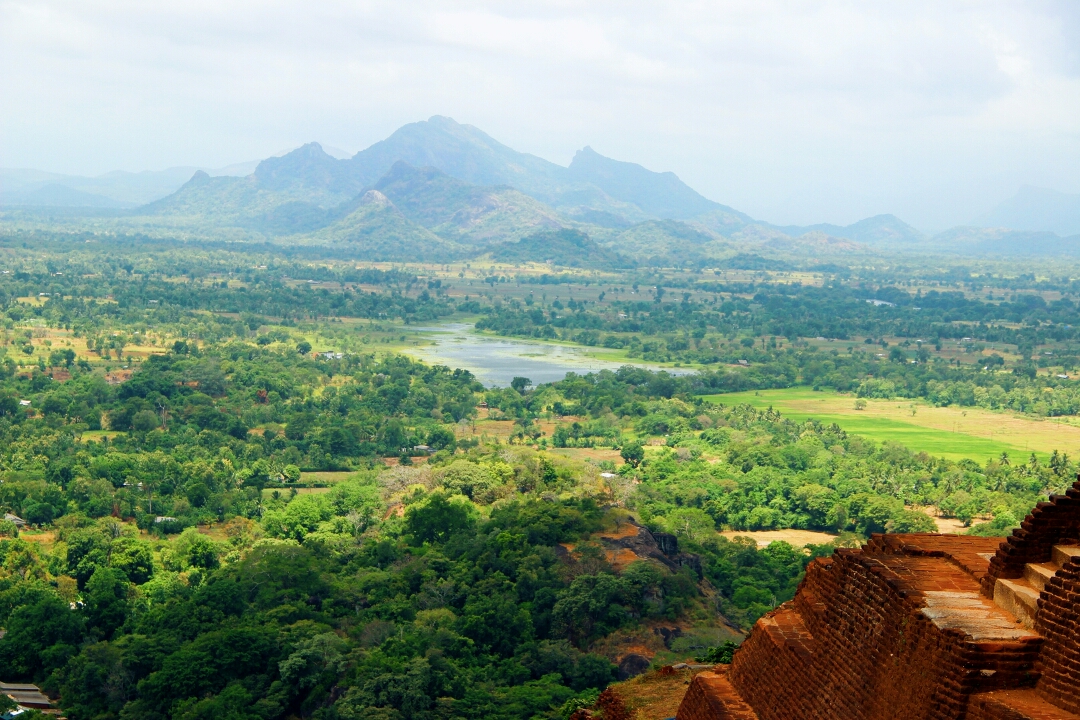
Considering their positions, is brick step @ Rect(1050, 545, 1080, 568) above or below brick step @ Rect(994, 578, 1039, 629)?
above

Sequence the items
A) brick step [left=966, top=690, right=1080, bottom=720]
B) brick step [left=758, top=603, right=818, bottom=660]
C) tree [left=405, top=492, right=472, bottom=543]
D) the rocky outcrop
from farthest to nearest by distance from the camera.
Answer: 1. tree [left=405, top=492, right=472, bottom=543]
2. the rocky outcrop
3. brick step [left=758, top=603, right=818, bottom=660]
4. brick step [left=966, top=690, right=1080, bottom=720]

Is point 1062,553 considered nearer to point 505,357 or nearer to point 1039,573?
point 1039,573

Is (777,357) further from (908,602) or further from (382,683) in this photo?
(908,602)

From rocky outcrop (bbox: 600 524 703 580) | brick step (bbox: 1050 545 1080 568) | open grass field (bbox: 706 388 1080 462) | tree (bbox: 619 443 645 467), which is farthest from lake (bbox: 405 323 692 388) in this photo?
brick step (bbox: 1050 545 1080 568)

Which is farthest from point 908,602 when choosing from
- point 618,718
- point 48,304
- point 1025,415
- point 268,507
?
point 48,304

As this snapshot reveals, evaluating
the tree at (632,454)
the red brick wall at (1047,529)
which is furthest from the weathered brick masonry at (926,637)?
the tree at (632,454)

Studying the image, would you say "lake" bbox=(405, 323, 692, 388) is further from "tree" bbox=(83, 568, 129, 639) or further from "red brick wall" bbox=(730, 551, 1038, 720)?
"red brick wall" bbox=(730, 551, 1038, 720)
